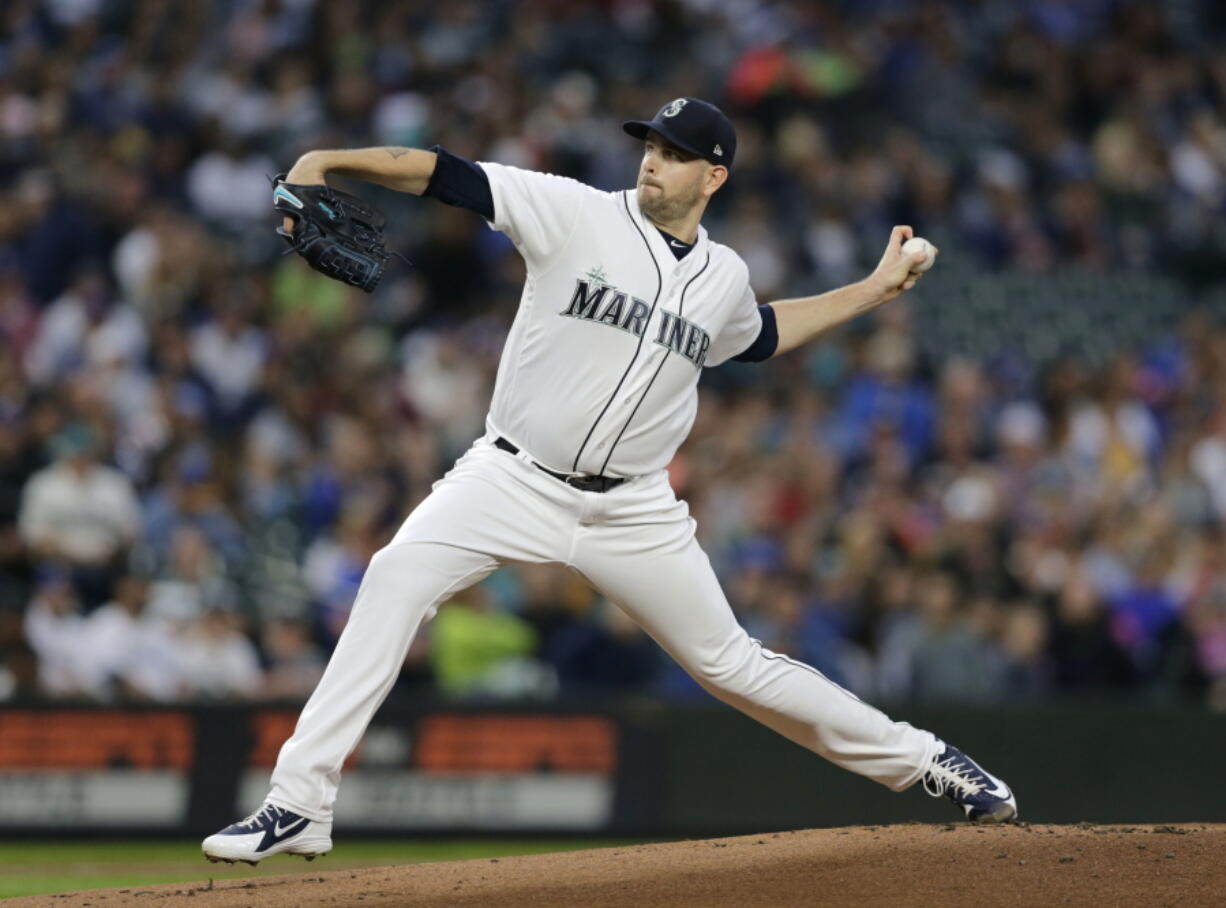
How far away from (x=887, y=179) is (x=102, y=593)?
684cm

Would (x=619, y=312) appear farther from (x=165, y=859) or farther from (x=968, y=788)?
(x=165, y=859)

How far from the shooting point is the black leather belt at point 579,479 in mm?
5707

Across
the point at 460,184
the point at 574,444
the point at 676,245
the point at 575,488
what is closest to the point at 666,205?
the point at 676,245

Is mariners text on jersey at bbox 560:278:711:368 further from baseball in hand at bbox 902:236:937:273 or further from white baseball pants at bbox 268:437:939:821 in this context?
baseball in hand at bbox 902:236:937:273

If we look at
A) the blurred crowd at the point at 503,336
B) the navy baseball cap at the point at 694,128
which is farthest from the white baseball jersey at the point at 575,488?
→ the blurred crowd at the point at 503,336

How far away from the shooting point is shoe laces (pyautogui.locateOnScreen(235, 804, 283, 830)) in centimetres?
539

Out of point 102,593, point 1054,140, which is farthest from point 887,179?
point 102,593

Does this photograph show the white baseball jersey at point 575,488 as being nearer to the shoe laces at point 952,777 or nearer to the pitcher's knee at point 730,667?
the pitcher's knee at point 730,667

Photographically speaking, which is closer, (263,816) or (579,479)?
(263,816)

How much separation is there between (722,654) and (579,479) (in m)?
0.70

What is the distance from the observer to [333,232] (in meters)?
5.45

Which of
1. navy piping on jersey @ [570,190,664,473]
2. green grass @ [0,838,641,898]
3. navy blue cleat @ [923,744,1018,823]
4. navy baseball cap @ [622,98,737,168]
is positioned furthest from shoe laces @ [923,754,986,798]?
green grass @ [0,838,641,898]

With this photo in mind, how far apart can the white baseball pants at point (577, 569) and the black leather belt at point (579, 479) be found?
2 cm

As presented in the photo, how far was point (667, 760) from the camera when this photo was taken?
34.4 feet
